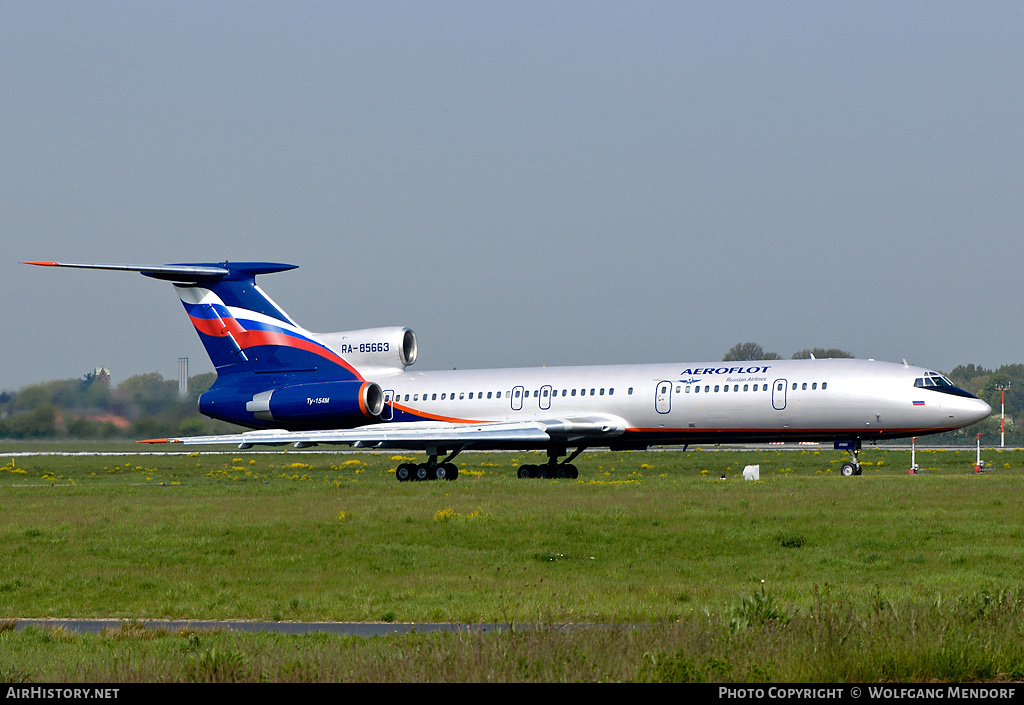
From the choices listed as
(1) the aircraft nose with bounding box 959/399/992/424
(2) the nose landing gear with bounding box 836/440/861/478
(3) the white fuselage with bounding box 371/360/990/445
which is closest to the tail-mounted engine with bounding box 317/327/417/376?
(3) the white fuselage with bounding box 371/360/990/445

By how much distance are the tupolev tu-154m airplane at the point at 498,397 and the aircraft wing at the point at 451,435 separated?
7cm

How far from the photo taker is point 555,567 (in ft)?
68.3

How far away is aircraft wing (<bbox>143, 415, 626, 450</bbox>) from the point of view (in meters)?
40.2

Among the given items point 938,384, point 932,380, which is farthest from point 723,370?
point 938,384

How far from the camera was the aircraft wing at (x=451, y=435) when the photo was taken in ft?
132

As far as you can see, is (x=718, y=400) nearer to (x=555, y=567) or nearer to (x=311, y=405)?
(x=311, y=405)

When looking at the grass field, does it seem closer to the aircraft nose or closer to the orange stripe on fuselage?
the aircraft nose

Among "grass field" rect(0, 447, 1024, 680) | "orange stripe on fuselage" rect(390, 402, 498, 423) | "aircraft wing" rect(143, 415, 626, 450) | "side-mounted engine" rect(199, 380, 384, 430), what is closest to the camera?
"grass field" rect(0, 447, 1024, 680)

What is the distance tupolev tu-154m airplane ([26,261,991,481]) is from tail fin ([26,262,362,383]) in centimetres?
5

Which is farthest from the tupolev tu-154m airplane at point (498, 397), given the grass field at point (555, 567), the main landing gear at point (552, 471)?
the grass field at point (555, 567)
